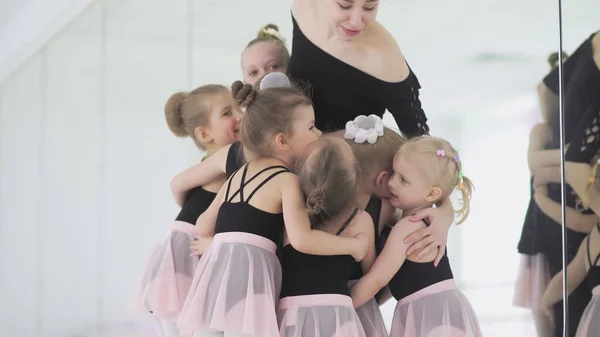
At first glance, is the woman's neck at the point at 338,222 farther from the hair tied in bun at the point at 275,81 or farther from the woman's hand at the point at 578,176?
the woman's hand at the point at 578,176

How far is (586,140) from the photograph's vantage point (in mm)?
1513

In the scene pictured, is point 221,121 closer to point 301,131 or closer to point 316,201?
point 301,131

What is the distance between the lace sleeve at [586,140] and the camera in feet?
4.92

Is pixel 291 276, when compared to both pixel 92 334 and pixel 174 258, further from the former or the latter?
pixel 92 334

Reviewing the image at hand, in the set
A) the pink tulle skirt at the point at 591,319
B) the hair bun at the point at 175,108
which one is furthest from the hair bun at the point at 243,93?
the pink tulle skirt at the point at 591,319

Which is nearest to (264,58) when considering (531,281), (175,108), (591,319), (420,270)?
(175,108)

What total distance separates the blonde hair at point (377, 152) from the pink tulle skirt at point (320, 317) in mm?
254

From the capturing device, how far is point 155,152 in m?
3.38

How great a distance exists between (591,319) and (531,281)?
13 cm

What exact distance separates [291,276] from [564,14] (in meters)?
0.72

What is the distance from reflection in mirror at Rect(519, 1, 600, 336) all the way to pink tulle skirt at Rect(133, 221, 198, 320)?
77 centimetres

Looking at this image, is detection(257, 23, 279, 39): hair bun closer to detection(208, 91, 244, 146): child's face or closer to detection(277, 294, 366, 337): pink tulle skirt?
detection(208, 91, 244, 146): child's face

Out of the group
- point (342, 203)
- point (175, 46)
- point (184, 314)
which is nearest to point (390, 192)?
point (342, 203)

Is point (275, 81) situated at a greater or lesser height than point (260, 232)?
greater
